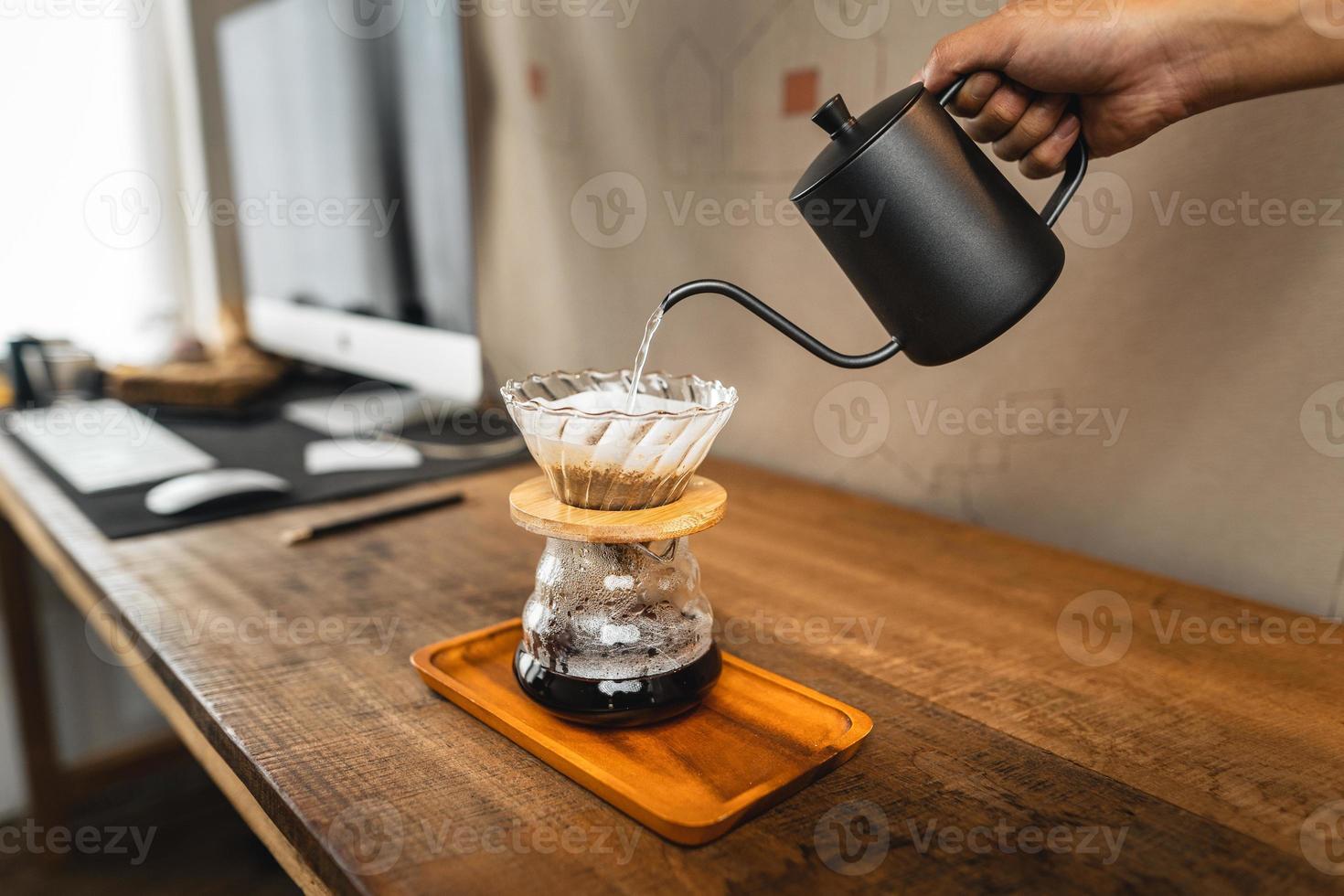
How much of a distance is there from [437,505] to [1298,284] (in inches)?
35.1

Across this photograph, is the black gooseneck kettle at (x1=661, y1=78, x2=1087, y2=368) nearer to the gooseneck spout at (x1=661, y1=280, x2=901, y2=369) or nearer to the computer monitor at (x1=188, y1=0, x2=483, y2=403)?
the gooseneck spout at (x1=661, y1=280, x2=901, y2=369)

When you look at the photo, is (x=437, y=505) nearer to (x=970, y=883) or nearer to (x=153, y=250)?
(x=970, y=883)

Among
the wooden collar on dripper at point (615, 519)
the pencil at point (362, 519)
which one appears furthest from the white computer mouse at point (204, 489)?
the wooden collar on dripper at point (615, 519)

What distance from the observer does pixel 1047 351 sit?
0.98 metres

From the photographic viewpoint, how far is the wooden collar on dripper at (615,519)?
0.56m

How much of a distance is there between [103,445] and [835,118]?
1.19 m

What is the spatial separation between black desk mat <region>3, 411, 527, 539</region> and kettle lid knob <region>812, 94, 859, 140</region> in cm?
78

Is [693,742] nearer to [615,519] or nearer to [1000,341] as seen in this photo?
[615,519]

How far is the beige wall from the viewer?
0.82m

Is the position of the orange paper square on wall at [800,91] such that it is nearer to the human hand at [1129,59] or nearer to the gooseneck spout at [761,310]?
the human hand at [1129,59]

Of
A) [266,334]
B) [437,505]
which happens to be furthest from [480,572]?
[266,334]

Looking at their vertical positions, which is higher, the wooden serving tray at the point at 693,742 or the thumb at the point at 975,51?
the thumb at the point at 975,51

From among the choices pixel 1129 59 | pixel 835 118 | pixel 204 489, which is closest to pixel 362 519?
pixel 204 489

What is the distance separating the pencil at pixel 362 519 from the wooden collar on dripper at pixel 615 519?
48cm
